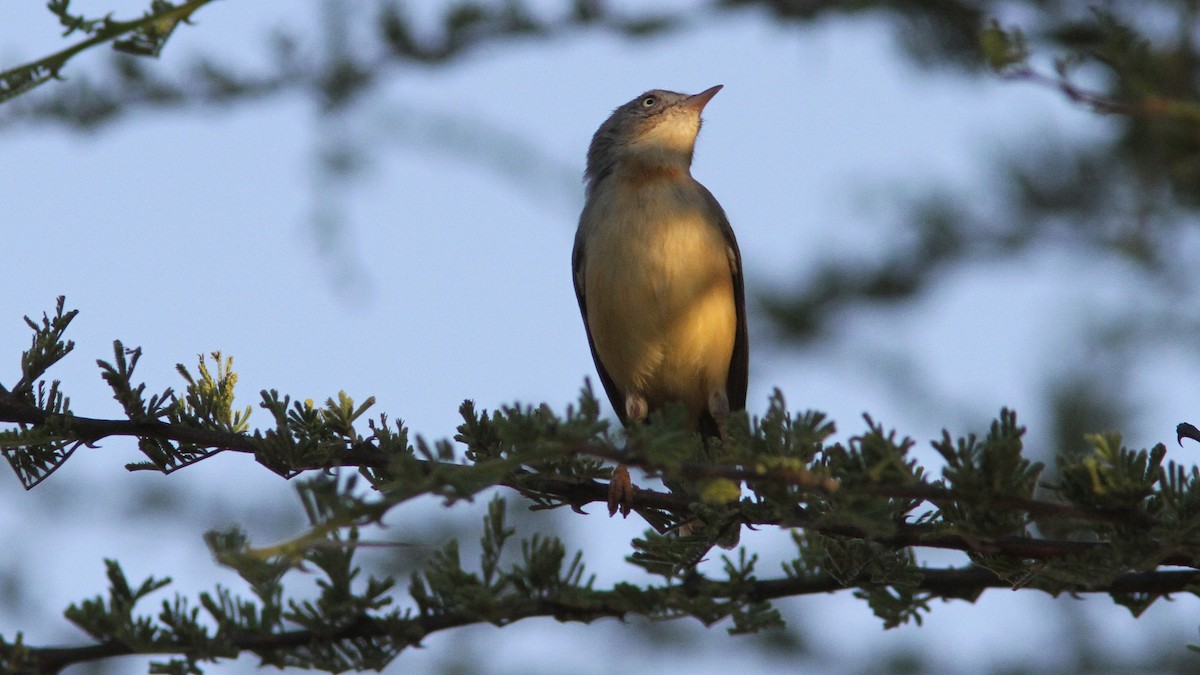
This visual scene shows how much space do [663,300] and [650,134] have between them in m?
1.69

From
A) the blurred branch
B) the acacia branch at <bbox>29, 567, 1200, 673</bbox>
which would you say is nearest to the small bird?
the acacia branch at <bbox>29, 567, 1200, 673</bbox>

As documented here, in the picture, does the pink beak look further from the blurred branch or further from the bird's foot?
→ the blurred branch

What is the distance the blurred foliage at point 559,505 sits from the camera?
211cm

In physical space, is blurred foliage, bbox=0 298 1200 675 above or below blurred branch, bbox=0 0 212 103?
below

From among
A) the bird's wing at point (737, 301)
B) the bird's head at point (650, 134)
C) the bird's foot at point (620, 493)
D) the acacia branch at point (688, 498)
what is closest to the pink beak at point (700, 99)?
the bird's head at point (650, 134)

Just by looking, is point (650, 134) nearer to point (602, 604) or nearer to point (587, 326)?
point (587, 326)

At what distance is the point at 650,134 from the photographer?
7.30m

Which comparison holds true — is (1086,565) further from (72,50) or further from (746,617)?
(72,50)

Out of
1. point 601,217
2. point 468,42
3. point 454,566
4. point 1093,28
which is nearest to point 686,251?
point 601,217

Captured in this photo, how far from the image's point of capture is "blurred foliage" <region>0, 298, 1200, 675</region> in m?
2.11

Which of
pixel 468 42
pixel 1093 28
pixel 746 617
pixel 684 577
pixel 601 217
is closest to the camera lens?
pixel 746 617

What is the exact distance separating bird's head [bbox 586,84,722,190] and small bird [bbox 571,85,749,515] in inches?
1.7

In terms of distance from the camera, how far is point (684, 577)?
2.85 metres

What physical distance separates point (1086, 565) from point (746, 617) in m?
0.71
